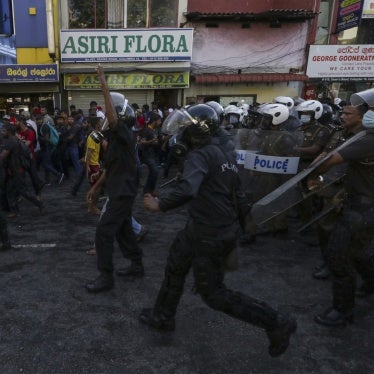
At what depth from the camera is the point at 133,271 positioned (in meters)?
4.04

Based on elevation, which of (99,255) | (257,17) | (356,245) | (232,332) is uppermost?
(257,17)

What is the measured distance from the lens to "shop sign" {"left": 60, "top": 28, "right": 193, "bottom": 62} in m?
14.0

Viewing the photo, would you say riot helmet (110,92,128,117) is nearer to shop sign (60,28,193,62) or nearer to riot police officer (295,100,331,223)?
riot police officer (295,100,331,223)

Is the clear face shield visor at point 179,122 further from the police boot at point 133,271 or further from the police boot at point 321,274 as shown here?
→ the police boot at point 321,274

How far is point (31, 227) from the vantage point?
5.76 m

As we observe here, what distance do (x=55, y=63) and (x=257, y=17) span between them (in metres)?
8.17

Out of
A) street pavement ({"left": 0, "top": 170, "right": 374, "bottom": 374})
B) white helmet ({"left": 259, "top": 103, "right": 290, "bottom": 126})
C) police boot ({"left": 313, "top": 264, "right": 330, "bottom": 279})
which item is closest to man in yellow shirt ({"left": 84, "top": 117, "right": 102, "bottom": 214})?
street pavement ({"left": 0, "top": 170, "right": 374, "bottom": 374})

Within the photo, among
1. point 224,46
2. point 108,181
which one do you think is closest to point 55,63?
point 224,46

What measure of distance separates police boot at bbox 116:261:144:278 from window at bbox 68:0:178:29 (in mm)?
13000

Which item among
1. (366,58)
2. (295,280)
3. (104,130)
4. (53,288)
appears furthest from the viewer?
(366,58)

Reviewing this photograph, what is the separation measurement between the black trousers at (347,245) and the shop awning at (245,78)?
495 inches

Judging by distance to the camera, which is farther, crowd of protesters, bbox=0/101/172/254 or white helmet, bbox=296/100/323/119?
crowd of protesters, bbox=0/101/172/254

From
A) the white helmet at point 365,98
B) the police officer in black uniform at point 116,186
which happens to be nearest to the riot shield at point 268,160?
the white helmet at point 365,98

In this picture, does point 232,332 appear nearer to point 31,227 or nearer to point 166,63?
point 31,227
